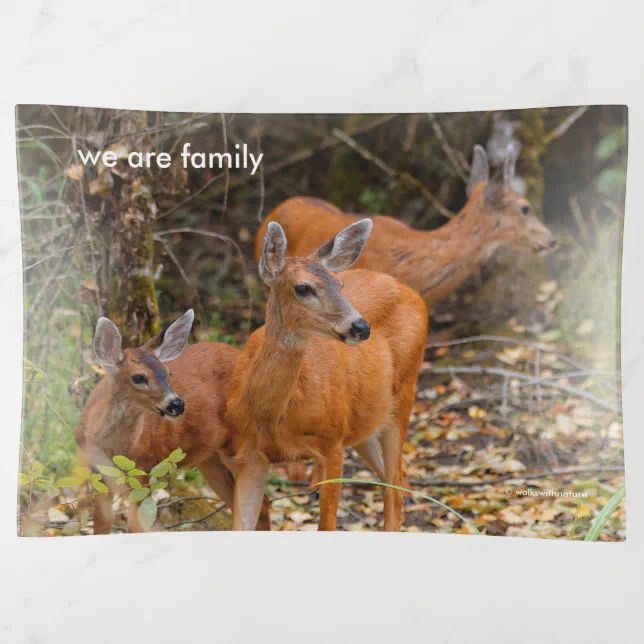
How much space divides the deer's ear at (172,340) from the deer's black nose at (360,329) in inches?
26.1

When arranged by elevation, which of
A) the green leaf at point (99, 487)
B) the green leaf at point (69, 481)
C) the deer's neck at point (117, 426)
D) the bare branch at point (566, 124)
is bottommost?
the green leaf at point (99, 487)

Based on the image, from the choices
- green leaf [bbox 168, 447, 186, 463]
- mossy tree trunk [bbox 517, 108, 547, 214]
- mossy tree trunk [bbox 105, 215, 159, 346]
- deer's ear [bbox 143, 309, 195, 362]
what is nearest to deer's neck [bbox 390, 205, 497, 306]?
mossy tree trunk [bbox 517, 108, 547, 214]

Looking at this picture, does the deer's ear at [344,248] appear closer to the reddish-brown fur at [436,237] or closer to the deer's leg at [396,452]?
the reddish-brown fur at [436,237]

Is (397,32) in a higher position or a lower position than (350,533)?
higher

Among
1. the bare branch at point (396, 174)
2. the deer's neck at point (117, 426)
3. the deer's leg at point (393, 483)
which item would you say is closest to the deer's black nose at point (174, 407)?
the deer's neck at point (117, 426)

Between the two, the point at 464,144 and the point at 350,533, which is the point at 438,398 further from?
the point at 464,144

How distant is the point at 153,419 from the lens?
3.57 m

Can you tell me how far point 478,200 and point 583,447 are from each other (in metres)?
1.00

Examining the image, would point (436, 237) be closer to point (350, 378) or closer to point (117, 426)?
point (350, 378)

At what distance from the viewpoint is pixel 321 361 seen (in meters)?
3.56

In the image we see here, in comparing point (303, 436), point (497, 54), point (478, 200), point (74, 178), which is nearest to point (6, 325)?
point (74, 178)

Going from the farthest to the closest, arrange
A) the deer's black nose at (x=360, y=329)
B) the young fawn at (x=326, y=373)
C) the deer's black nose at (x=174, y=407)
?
the deer's black nose at (x=174, y=407) → the young fawn at (x=326, y=373) → the deer's black nose at (x=360, y=329)

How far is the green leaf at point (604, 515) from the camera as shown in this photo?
3461 millimetres

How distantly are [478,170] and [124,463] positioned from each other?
1.71 meters
